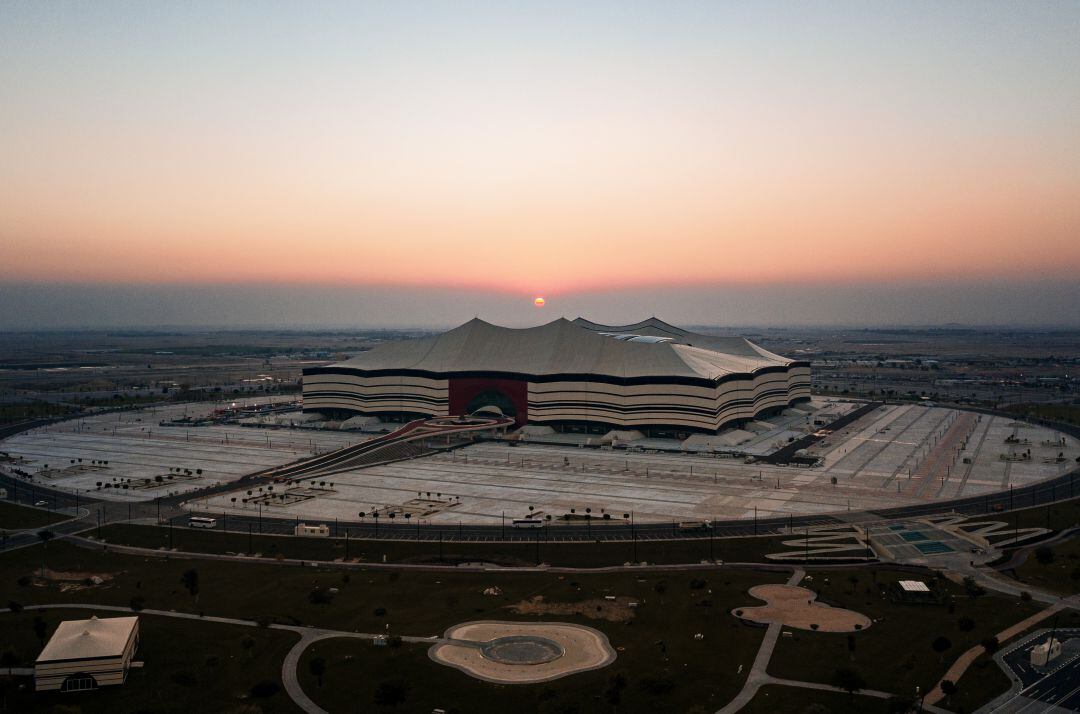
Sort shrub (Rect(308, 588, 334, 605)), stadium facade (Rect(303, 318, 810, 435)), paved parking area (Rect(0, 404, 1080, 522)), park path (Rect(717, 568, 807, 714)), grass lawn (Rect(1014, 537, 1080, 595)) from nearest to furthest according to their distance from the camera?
1. park path (Rect(717, 568, 807, 714))
2. shrub (Rect(308, 588, 334, 605))
3. grass lawn (Rect(1014, 537, 1080, 595))
4. paved parking area (Rect(0, 404, 1080, 522))
5. stadium facade (Rect(303, 318, 810, 435))

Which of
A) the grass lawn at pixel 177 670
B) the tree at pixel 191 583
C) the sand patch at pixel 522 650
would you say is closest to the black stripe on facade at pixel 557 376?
the sand patch at pixel 522 650

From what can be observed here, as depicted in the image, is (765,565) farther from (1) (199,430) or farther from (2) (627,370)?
(1) (199,430)

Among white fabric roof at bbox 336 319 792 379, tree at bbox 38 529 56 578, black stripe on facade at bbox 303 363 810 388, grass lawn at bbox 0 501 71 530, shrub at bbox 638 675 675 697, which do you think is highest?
white fabric roof at bbox 336 319 792 379

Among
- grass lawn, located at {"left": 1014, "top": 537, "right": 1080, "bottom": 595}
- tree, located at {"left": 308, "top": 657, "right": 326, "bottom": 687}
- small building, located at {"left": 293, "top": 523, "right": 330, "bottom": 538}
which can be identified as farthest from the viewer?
small building, located at {"left": 293, "top": 523, "right": 330, "bottom": 538}

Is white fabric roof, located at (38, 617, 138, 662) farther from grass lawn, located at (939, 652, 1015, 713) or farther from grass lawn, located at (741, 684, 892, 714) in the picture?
grass lawn, located at (939, 652, 1015, 713)

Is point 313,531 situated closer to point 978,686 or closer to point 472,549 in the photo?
point 472,549

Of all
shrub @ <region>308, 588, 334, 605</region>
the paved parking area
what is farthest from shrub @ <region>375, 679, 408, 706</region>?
the paved parking area

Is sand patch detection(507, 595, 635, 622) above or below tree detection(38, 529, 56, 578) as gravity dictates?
above
